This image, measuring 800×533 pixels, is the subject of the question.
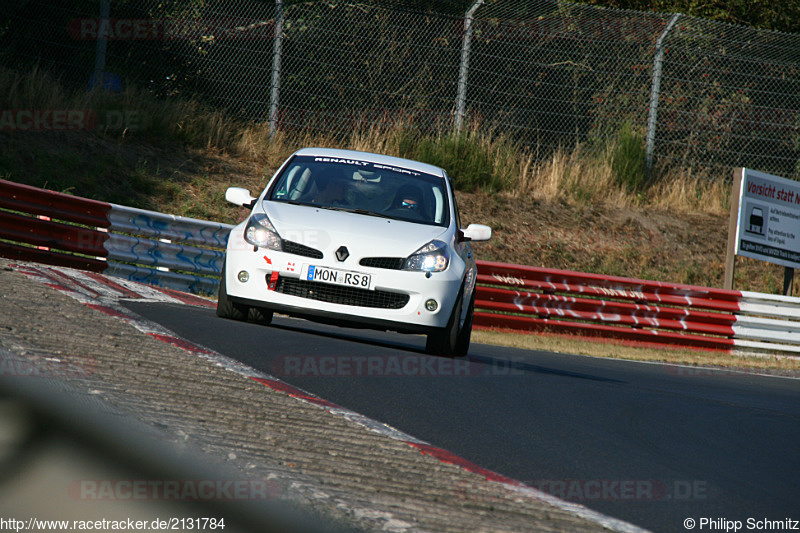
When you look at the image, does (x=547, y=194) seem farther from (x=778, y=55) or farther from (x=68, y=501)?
(x=68, y=501)

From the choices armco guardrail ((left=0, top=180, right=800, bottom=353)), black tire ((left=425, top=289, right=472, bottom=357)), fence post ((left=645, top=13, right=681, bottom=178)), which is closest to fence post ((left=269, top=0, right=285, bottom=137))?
armco guardrail ((left=0, top=180, right=800, bottom=353))

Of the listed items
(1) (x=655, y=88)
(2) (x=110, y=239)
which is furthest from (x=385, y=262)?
(1) (x=655, y=88)

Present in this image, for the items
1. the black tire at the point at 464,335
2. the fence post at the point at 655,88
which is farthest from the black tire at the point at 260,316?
A: the fence post at the point at 655,88

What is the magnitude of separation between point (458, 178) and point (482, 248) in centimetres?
184

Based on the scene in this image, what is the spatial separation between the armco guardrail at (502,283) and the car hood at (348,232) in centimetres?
564

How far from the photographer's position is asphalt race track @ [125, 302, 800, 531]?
4457 millimetres

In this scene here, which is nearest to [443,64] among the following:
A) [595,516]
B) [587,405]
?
[587,405]

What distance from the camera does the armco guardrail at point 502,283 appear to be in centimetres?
1263

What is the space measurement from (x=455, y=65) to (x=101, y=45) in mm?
6145

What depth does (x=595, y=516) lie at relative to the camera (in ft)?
12.2

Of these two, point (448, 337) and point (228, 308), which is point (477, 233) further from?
point (228, 308)

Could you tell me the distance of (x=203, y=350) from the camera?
6.70 metres

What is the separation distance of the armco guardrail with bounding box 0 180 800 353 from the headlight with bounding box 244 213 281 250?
5.53 metres

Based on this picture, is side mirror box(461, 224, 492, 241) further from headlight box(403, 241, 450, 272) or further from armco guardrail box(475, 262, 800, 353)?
armco guardrail box(475, 262, 800, 353)
